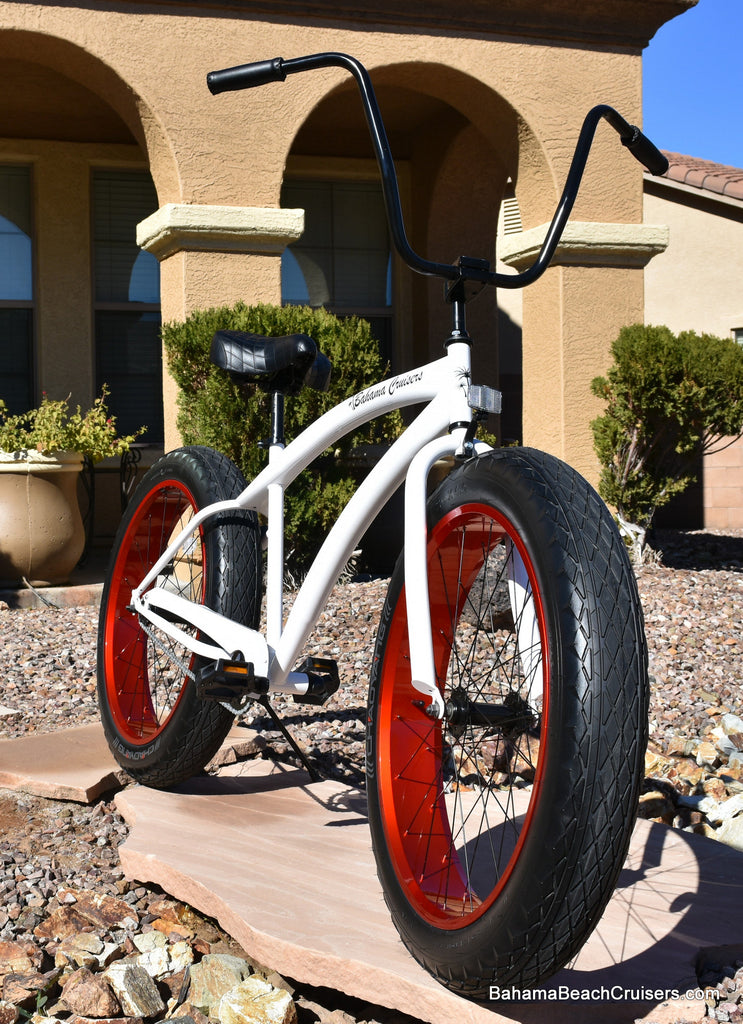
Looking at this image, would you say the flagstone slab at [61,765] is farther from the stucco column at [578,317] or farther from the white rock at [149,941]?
the stucco column at [578,317]

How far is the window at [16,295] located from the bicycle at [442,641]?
6.37 metres

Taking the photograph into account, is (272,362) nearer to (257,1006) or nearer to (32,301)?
(257,1006)

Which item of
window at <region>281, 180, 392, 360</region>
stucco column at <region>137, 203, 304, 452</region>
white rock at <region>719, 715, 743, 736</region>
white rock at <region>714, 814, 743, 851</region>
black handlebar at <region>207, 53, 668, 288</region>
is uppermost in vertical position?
window at <region>281, 180, 392, 360</region>

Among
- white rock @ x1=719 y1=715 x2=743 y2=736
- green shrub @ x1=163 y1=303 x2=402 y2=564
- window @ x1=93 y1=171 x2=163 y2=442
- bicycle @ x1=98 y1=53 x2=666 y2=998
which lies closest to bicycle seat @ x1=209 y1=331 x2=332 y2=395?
bicycle @ x1=98 y1=53 x2=666 y2=998

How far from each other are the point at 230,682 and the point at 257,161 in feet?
17.4

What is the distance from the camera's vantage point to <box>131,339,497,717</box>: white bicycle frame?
6.74 feet

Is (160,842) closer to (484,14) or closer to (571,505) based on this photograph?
(571,505)

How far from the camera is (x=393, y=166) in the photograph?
2.11 m

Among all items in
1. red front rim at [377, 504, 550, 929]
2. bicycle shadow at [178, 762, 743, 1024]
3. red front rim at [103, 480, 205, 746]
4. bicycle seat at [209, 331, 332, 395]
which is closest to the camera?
bicycle shadow at [178, 762, 743, 1024]

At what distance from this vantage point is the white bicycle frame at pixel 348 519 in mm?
2055

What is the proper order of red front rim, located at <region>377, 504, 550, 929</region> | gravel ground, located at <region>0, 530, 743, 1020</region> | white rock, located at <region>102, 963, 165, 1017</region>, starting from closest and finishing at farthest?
red front rim, located at <region>377, 504, 550, 929</region> → white rock, located at <region>102, 963, 165, 1017</region> → gravel ground, located at <region>0, 530, 743, 1020</region>

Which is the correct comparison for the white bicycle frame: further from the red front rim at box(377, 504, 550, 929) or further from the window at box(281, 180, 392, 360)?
the window at box(281, 180, 392, 360)

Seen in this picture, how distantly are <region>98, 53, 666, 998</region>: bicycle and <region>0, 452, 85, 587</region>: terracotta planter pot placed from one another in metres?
3.52

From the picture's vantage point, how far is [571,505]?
176cm
